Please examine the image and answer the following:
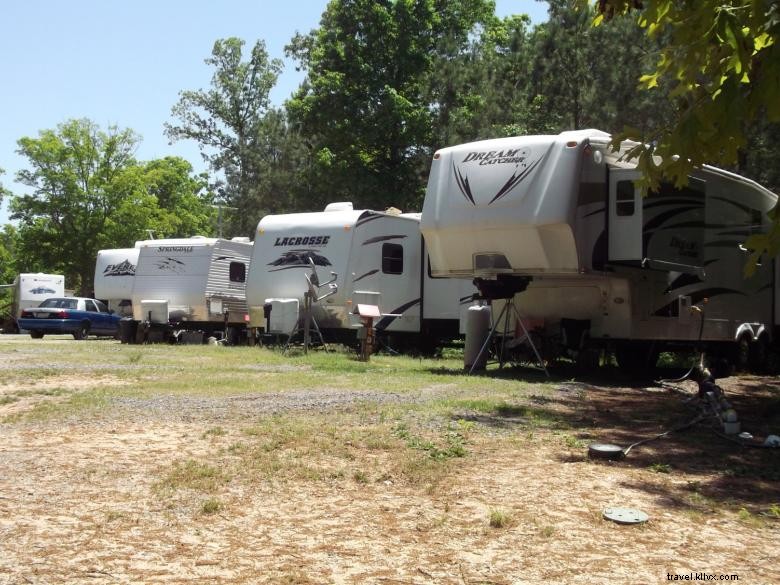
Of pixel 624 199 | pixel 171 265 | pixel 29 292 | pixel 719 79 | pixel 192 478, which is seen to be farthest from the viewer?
pixel 29 292

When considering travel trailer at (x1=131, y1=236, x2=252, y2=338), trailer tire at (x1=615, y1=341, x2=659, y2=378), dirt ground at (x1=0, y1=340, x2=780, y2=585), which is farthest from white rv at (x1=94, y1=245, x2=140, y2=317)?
dirt ground at (x1=0, y1=340, x2=780, y2=585)

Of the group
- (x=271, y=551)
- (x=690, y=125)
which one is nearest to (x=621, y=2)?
(x=690, y=125)

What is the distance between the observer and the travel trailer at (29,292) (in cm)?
3712

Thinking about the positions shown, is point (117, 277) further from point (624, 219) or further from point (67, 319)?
point (624, 219)

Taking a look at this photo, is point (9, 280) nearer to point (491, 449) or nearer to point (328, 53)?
point (328, 53)

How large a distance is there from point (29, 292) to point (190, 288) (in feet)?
54.0

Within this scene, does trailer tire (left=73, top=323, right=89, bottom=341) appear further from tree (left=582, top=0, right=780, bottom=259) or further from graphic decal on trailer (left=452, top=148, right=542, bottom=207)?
tree (left=582, top=0, right=780, bottom=259)

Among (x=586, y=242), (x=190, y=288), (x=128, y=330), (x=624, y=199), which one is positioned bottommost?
(x=128, y=330)

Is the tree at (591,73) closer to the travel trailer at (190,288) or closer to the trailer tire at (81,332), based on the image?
the travel trailer at (190,288)

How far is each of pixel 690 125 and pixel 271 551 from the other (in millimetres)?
3128

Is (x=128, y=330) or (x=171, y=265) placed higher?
(x=171, y=265)

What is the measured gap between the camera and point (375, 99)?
35.9 meters

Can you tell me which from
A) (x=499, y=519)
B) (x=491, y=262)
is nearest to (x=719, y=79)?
(x=499, y=519)

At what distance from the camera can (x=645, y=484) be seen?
6.10 meters
